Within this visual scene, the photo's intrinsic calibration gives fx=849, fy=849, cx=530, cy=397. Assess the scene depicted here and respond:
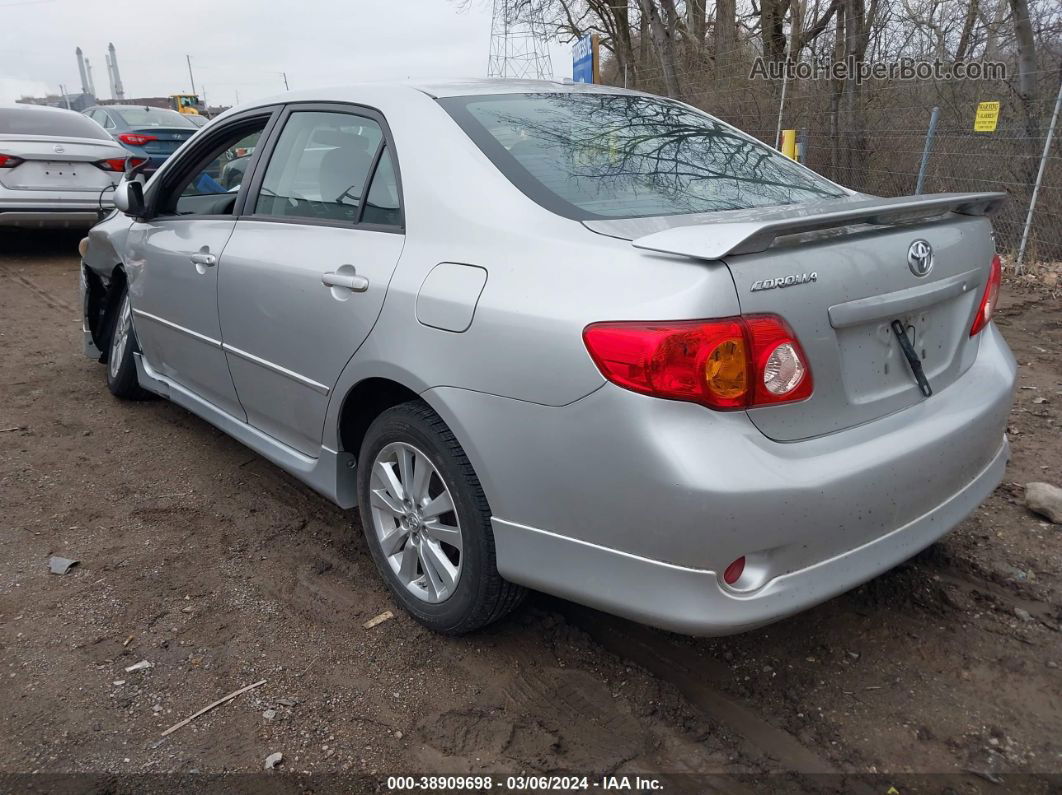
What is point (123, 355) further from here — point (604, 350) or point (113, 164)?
point (113, 164)

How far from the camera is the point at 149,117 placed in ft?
46.2

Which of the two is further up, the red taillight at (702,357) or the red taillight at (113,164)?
the red taillight at (113,164)

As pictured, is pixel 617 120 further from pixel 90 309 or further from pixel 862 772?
pixel 90 309

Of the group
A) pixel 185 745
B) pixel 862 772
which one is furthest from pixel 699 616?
pixel 185 745

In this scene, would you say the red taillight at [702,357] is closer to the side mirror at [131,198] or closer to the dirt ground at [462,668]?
the dirt ground at [462,668]

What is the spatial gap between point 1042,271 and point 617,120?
639 centimetres

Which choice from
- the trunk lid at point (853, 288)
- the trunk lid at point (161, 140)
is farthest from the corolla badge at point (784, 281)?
the trunk lid at point (161, 140)

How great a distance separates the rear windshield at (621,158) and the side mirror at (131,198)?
1983 mm

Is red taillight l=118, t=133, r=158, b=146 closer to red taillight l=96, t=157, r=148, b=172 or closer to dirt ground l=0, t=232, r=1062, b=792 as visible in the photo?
red taillight l=96, t=157, r=148, b=172

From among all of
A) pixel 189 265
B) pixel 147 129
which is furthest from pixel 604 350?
pixel 147 129

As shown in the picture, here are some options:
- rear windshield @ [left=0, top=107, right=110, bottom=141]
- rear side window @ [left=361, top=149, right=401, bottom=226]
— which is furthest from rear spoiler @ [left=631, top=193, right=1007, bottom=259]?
rear windshield @ [left=0, top=107, right=110, bottom=141]

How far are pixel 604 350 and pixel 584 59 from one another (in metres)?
12.0

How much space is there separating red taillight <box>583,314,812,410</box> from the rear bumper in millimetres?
44

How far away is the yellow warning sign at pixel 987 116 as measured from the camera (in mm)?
7891
